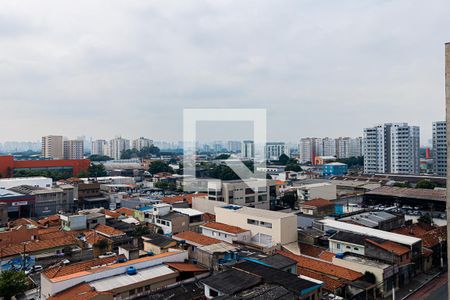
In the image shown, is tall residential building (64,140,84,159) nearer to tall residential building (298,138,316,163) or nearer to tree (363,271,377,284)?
tall residential building (298,138,316,163)

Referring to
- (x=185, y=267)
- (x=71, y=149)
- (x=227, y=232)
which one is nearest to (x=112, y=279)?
(x=185, y=267)

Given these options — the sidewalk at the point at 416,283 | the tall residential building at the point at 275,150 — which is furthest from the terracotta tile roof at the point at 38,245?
the tall residential building at the point at 275,150

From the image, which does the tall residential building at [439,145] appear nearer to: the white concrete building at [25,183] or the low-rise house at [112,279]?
the low-rise house at [112,279]

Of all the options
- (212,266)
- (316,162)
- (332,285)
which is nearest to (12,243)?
→ (212,266)

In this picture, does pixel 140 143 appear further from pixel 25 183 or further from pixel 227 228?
pixel 227 228

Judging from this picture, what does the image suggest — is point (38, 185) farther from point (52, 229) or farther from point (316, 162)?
point (316, 162)
